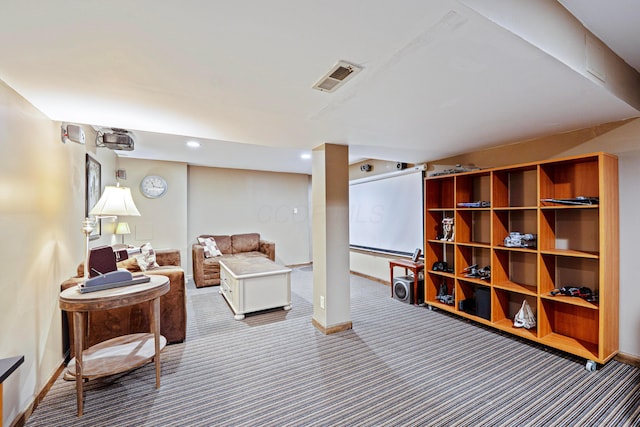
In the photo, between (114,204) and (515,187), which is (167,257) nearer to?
(114,204)

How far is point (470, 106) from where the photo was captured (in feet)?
6.63

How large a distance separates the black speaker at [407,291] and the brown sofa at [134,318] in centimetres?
288

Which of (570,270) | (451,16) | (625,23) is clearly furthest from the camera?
(570,270)

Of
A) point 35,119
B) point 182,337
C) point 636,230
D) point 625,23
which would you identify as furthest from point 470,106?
point 182,337

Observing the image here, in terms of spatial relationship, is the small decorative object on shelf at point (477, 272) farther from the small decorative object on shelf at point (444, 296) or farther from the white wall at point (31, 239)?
the white wall at point (31, 239)

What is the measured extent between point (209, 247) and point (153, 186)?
1.56m

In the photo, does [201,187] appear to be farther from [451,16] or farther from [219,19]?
[451,16]

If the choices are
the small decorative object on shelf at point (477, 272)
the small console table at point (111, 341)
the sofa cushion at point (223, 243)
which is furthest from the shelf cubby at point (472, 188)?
the sofa cushion at point (223, 243)

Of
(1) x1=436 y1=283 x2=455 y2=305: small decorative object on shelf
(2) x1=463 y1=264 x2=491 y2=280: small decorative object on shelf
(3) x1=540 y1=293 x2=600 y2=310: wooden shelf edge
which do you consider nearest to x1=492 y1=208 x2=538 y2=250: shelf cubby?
(2) x1=463 y1=264 x2=491 y2=280: small decorative object on shelf

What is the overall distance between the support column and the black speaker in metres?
1.23

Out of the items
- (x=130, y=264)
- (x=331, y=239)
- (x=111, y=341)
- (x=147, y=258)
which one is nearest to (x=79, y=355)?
(x=111, y=341)

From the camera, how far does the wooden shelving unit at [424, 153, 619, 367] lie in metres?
2.31

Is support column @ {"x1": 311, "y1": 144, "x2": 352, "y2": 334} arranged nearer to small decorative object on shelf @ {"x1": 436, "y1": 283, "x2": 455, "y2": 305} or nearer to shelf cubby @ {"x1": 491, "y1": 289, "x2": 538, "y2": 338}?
small decorative object on shelf @ {"x1": 436, "y1": 283, "x2": 455, "y2": 305}

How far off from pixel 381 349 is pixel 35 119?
3362mm
